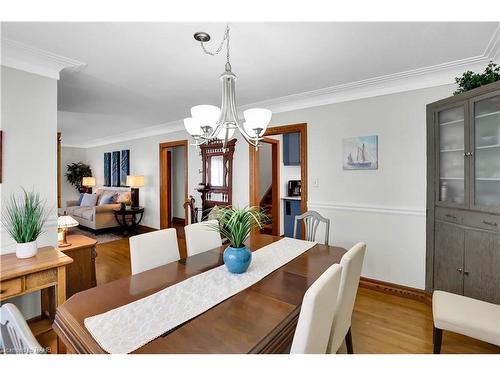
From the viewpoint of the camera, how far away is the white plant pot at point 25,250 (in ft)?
6.15

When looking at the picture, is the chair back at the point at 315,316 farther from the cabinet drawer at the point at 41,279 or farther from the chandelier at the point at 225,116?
the cabinet drawer at the point at 41,279

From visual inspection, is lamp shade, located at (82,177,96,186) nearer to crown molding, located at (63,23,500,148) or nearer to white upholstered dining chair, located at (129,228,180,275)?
crown molding, located at (63,23,500,148)

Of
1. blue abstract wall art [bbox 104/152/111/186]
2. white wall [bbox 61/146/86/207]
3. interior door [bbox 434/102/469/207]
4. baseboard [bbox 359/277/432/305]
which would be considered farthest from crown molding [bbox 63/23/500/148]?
white wall [bbox 61/146/86/207]

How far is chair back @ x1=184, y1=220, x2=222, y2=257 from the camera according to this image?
2.09m

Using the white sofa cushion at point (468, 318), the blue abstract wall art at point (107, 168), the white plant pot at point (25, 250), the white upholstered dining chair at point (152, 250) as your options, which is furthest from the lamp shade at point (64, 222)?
the blue abstract wall art at point (107, 168)

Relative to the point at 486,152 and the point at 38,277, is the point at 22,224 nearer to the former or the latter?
the point at 38,277

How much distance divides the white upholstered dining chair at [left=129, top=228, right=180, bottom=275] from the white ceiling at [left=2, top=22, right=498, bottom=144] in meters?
1.43

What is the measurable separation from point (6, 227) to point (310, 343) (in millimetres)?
2383

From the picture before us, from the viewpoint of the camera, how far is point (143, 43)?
193 centimetres

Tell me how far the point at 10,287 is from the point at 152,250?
896mm

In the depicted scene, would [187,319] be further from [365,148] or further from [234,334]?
[365,148]

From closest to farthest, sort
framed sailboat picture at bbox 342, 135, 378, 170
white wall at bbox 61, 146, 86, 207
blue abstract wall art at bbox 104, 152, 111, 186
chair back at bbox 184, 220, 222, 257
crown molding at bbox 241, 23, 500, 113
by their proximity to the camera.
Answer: chair back at bbox 184, 220, 222, 257, crown molding at bbox 241, 23, 500, 113, framed sailboat picture at bbox 342, 135, 378, 170, blue abstract wall art at bbox 104, 152, 111, 186, white wall at bbox 61, 146, 86, 207

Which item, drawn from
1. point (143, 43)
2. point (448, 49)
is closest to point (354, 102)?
point (448, 49)

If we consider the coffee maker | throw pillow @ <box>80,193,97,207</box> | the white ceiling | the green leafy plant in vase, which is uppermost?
the white ceiling
